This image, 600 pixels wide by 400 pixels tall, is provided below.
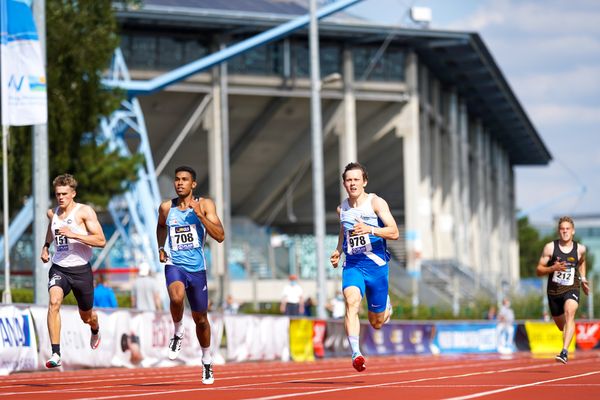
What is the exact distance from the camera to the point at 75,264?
14.9m

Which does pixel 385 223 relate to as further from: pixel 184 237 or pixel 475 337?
pixel 475 337

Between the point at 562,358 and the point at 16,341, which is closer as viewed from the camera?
the point at 562,358

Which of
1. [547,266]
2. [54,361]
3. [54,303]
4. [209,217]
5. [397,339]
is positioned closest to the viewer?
[209,217]

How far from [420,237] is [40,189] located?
148 feet

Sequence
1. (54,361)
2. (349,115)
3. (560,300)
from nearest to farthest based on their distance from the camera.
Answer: (54,361) < (560,300) < (349,115)

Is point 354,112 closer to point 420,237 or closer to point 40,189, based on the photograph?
point 420,237

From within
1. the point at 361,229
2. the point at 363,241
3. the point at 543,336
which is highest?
the point at 361,229

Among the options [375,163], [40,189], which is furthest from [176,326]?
[375,163]

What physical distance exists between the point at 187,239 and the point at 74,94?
20605mm

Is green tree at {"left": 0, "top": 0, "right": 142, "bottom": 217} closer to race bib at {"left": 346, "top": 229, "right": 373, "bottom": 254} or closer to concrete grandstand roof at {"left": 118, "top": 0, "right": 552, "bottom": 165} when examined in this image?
race bib at {"left": 346, "top": 229, "right": 373, "bottom": 254}

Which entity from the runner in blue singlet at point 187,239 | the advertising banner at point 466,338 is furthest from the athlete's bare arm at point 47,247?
the advertising banner at point 466,338

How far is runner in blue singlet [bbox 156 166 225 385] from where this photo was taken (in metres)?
13.2

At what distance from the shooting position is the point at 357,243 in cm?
1354

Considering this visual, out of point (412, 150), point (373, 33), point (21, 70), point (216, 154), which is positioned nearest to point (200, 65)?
point (216, 154)
